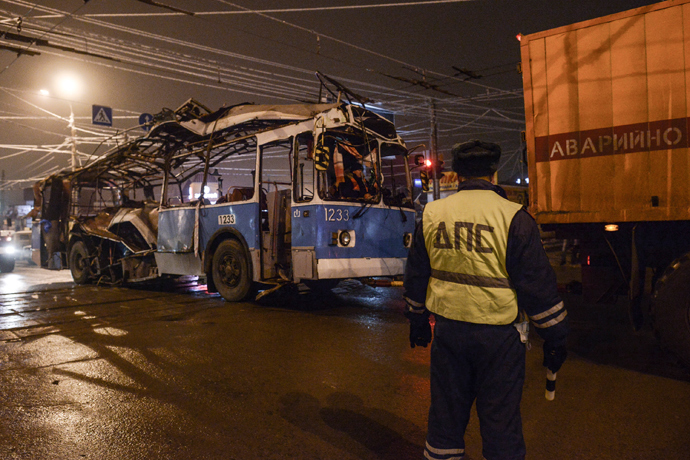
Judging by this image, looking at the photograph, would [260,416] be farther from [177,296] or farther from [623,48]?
[177,296]

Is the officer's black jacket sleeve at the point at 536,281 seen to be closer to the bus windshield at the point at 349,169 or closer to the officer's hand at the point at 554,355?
the officer's hand at the point at 554,355

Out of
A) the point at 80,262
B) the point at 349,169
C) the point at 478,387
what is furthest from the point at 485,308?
the point at 80,262

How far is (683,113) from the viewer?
4.44 m

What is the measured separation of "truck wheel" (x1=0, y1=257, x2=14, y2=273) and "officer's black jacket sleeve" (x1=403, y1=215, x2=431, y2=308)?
839 inches

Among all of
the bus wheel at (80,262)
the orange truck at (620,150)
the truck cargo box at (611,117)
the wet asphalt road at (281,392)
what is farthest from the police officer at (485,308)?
the bus wheel at (80,262)

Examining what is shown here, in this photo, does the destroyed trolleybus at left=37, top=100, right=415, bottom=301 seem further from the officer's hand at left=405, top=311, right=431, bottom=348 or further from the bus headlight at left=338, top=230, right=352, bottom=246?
the officer's hand at left=405, top=311, right=431, bottom=348

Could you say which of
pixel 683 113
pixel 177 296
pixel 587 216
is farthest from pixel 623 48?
pixel 177 296

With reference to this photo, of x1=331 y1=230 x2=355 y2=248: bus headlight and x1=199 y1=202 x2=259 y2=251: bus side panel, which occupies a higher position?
x1=199 y1=202 x2=259 y2=251: bus side panel

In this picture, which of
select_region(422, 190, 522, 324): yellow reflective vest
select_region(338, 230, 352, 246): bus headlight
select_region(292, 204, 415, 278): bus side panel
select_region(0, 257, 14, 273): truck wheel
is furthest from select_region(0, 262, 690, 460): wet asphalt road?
select_region(0, 257, 14, 273): truck wheel

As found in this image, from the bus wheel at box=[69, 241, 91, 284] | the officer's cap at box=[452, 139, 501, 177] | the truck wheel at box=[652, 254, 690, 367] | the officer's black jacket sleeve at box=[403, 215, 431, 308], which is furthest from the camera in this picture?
the bus wheel at box=[69, 241, 91, 284]

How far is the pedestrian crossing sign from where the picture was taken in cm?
2109

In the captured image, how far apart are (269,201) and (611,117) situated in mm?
5043

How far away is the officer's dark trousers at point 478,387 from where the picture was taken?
205 cm

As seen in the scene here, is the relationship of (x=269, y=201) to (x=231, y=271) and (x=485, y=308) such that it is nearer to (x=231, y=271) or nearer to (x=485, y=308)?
(x=231, y=271)
